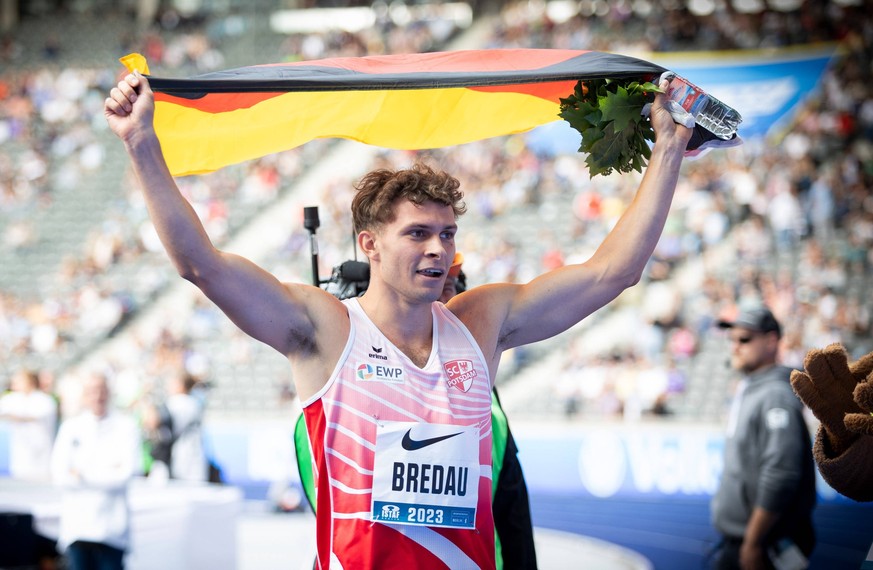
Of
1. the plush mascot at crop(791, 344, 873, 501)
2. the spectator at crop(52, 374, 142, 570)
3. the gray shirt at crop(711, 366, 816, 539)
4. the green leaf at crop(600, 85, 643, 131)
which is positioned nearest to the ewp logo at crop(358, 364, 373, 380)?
the green leaf at crop(600, 85, 643, 131)

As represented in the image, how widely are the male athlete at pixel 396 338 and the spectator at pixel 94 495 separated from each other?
12.2 feet

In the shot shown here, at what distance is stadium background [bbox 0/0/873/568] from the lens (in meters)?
12.0

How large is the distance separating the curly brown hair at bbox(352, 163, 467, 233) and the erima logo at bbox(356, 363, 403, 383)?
0.45m

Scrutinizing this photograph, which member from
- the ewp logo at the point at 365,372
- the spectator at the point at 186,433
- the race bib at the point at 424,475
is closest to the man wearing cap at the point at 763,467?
the race bib at the point at 424,475

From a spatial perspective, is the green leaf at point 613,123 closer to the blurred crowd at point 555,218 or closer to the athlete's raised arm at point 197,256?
the athlete's raised arm at point 197,256

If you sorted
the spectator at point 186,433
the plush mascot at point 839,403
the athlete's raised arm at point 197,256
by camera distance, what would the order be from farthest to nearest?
1. the spectator at point 186,433
2. the plush mascot at point 839,403
3. the athlete's raised arm at point 197,256

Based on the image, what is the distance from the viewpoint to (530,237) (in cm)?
1738

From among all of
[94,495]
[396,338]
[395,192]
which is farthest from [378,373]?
[94,495]

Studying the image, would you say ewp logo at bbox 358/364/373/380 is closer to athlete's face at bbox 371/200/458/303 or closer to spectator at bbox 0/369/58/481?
athlete's face at bbox 371/200/458/303

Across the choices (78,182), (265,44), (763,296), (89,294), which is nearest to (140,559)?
(763,296)

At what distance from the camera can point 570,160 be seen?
724 inches

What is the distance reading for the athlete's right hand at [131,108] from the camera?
2.84m

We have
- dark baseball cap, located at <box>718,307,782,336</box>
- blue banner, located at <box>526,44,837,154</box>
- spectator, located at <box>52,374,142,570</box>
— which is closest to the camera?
dark baseball cap, located at <box>718,307,782,336</box>

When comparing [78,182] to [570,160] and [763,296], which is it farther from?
[763,296]
